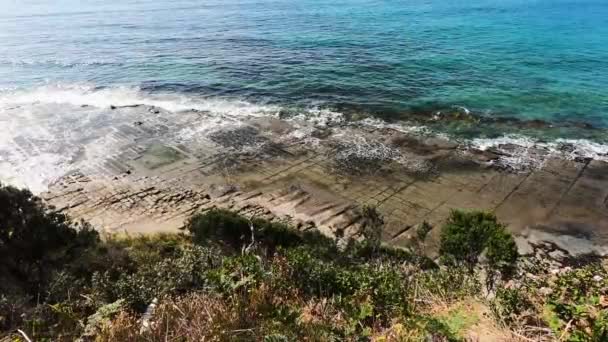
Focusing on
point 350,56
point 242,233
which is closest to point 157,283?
point 242,233

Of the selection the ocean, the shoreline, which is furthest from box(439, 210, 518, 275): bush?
the ocean

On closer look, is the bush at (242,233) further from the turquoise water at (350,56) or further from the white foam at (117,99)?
the turquoise water at (350,56)

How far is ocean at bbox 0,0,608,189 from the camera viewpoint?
1426 inches

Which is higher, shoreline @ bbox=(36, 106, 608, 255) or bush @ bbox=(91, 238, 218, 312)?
bush @ bbox=(91, 238, 218, 312)

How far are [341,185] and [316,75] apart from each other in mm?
26673

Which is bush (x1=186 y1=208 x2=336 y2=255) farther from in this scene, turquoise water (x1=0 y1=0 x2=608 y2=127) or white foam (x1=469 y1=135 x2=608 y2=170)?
turquoise water (x1=0 y1=0 x2=608 y2=127)

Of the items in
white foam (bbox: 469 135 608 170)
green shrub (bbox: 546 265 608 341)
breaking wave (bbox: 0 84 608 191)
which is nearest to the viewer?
green shrub (bbox: 546 265 608 341)

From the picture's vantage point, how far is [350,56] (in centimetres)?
5900

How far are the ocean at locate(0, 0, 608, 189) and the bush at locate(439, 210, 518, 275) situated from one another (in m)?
16.8

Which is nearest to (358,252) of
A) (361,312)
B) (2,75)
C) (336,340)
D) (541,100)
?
(361,312)

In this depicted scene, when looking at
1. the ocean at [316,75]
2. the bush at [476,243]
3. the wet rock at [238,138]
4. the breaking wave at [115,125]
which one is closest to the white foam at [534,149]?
the breaking wave at [115,125]

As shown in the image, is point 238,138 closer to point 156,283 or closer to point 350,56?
point 156,283

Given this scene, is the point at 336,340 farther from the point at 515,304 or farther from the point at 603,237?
the point at 603,237

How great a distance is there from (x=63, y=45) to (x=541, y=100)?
233ft
